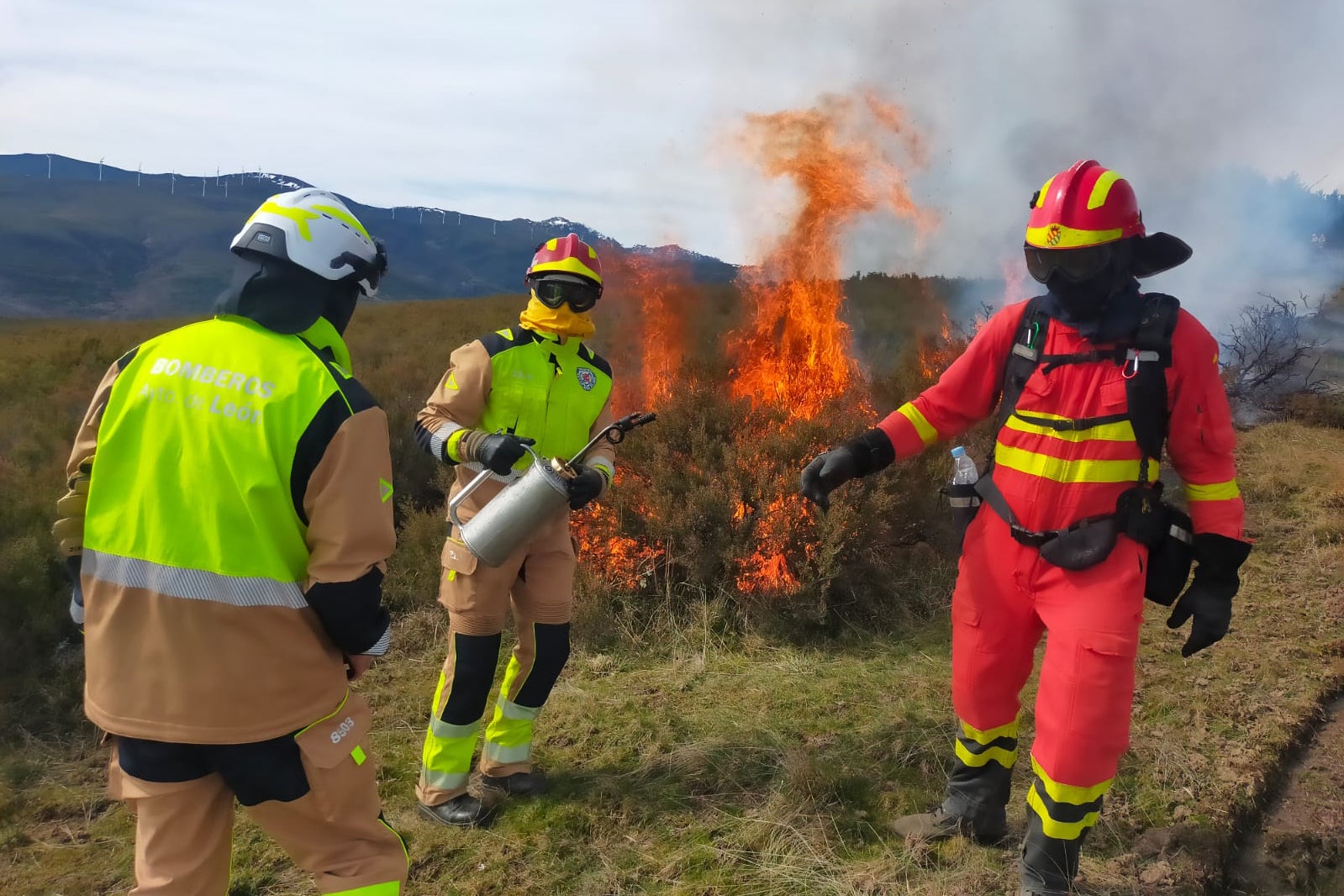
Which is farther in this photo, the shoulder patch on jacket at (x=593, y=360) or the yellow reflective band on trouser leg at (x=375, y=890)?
the shoulder patch on jacket at (x=593, y=360)

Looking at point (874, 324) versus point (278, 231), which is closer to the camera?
point (278, 231)

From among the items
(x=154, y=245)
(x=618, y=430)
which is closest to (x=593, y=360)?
(x=618, y=430)

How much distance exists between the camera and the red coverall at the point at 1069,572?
254 cm

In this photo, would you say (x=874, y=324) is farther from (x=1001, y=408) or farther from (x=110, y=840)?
(x=110, y=840)

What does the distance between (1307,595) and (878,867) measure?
4.77 meters

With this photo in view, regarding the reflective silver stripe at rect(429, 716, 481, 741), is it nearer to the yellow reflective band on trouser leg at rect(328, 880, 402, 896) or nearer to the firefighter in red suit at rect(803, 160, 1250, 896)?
the yellow reflective band on trouser leg at rect(328, 880, 402, 896)

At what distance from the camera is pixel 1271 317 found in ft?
39.0

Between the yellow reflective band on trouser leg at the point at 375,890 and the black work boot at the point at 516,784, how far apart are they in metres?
1.70

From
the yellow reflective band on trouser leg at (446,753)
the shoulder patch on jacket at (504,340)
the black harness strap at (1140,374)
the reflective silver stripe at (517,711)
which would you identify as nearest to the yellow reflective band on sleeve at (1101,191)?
the black harness strap at (1140,374)

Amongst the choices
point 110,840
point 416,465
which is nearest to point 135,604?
point 110,840

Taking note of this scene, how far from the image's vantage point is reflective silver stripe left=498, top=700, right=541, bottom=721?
3.72 meters

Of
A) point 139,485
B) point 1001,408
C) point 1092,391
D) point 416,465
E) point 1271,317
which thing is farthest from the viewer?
point 1271,317

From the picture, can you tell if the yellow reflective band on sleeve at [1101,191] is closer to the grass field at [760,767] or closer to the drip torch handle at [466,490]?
the drip torch handle at [466,490]

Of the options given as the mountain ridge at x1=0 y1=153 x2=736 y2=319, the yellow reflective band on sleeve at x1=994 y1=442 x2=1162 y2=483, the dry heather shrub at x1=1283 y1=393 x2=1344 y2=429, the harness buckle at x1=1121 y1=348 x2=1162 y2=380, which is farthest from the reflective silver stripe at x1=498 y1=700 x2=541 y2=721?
the mountain ridge at x1=0 y1=153 x2=736 y2=319
